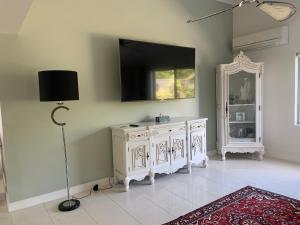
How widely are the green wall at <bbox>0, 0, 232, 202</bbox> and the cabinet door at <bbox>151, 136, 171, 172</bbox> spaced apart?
1.66ft

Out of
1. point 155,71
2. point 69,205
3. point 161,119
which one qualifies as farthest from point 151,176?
point 155,71

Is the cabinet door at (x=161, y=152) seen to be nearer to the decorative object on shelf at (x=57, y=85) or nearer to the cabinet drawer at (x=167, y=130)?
the cabinet drawer at (x=167, y=130)

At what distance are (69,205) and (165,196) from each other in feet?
3.57

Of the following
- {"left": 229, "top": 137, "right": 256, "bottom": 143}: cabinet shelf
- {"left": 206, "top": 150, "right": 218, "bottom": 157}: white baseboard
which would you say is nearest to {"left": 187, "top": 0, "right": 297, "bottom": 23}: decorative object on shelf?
{"left": 229, "top": 137, "right": 256, "bottom": 143}: cabinet shelf

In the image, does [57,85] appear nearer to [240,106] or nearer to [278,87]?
[240,106]

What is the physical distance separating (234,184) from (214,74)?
2.15 m

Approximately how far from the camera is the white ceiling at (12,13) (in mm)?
1872

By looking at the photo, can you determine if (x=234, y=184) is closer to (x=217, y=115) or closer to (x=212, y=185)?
(x=212, y=185)

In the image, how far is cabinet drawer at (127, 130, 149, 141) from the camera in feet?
9.96

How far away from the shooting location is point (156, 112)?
3777 mm

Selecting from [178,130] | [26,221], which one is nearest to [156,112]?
[178,130]

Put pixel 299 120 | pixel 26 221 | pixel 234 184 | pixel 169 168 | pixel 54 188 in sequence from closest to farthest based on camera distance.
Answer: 1. pixel 26 221
2. pixel 54 188
3. pixel 234 184
4. pixel 169 168
5. pixel 299 120

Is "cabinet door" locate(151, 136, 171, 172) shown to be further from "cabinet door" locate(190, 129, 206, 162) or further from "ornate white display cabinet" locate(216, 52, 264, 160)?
"ornate white display cabinet" locate(216, 52, 264, 160)

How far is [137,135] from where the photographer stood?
3.10 m
